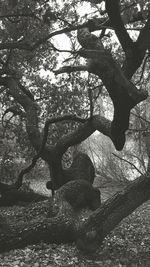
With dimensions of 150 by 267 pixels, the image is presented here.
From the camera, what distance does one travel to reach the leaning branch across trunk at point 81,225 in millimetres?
5152

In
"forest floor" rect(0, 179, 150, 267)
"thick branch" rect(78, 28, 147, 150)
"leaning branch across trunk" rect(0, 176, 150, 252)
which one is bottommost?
"forest floor" rect(0, 179, 150, 267)

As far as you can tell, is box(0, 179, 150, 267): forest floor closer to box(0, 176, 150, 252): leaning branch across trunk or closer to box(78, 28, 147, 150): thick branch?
box(0, 176, 150, 252): leaning branch across trunk

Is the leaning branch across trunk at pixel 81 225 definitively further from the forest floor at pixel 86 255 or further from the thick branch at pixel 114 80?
the thick branch at pixel 114 80

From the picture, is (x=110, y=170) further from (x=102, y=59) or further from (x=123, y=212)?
(x=102, y=59)

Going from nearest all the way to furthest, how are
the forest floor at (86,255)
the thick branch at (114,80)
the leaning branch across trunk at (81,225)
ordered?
1. the thick branch at (114,80)
2. the forest floor at (86,255)
3. the leaning branch across trunk at (81,225)

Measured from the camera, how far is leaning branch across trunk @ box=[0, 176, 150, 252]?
5152 millimetres

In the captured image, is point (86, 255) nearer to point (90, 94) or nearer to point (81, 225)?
point (81, 225)

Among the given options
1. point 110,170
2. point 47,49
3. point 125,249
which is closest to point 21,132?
point 47,49

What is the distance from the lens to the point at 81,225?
5.29 meters

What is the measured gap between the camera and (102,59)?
3.76 metres

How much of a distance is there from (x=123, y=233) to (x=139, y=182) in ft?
4.19

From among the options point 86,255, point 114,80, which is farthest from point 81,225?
point 114,80

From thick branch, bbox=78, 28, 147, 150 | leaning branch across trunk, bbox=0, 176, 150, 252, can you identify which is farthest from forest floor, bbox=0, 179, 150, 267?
thick branch, bbox=78, 28, 147, 150

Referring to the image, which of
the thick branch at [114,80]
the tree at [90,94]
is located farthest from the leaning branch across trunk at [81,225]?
the thick branch at [114,80]
